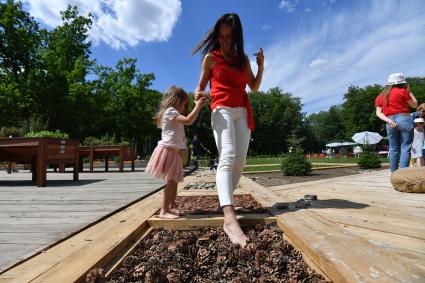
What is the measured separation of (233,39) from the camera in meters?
2.76

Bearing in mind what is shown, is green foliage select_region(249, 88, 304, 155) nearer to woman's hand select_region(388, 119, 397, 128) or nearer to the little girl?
woman's hand select_region(388, 119, 397, 128)

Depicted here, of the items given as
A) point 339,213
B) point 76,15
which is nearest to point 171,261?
point 339,213

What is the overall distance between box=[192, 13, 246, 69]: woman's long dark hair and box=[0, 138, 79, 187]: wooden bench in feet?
14.1

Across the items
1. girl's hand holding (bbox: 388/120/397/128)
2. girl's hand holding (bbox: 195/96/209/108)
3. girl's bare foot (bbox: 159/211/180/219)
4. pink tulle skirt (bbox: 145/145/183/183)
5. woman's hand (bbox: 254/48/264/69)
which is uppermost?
woman's hand (bbox: 254/48/264/69)

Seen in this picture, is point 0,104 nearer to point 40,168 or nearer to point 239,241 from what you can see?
point 40,168

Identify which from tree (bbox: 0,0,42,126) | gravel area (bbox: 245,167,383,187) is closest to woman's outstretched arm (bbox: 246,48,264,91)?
gravel area (bbox: 245,167,383,187)

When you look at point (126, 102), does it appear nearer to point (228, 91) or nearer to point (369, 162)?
point (369, 162)

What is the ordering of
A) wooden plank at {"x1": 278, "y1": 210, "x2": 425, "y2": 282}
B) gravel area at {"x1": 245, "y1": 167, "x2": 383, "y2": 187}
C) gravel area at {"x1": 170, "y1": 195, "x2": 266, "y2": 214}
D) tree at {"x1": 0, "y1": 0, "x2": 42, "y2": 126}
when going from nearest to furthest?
1. wooden plank at {"x1": 278, "y1": 210, "x2": 425, "y2": 282}
2. gravel area at {"x1": 170, "y1": 195, "x2": 266, "y2": 214}
3. gravel area at {"x1": 245, "y1": 167, "x2": 383, "y2": 187}
4. tree at {"x1": 0, "y1": 0, "x2": 42, "y2": 126}

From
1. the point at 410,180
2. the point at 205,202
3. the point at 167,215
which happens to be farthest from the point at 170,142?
the point at 410,180

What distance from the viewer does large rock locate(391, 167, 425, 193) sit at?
4.16 metres

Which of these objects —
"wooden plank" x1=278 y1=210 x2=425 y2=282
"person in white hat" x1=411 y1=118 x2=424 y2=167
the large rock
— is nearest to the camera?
"wooden plank" x1=278 y1=210 x2=425 y2=282

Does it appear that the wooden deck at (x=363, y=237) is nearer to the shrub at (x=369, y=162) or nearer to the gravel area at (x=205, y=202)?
the gravel area at (x=205, y=202)

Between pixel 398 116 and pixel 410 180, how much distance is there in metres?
1.48

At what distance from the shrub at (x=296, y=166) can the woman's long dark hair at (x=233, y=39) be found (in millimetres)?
6302
